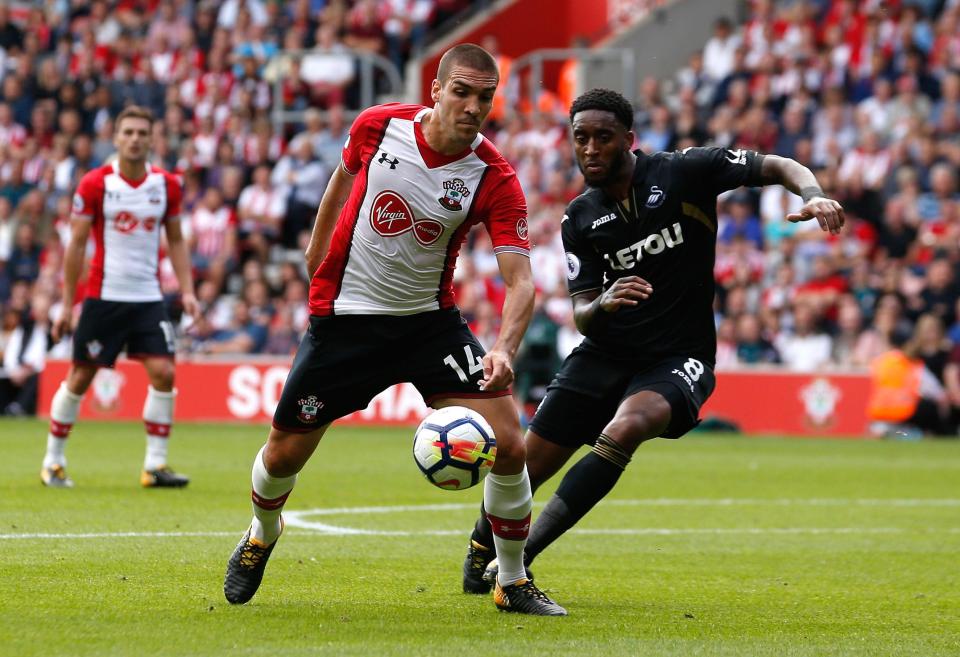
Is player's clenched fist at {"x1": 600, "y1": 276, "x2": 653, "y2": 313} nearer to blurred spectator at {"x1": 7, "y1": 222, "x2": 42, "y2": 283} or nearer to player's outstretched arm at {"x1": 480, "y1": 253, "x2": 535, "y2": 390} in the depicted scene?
player's outstretched arm at {"x1": 480, "y1": 253, "x2": 535, "y2": 390}

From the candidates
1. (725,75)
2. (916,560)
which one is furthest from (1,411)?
(916,560)

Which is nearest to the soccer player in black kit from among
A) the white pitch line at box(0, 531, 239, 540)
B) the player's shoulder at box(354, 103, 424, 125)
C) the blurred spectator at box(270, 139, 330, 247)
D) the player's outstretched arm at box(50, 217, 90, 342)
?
the player's shoulder at box(354, 103, 424, 125)

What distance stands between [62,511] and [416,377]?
4.53 m

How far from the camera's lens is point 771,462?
16859 millimetres

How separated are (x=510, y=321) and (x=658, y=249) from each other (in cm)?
150

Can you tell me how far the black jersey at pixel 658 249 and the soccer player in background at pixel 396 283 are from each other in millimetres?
1105

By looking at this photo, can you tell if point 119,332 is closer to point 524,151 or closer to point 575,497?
point 575,497

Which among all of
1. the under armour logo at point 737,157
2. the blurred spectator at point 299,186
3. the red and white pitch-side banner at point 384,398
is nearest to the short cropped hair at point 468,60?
the under armour logo at point 737,157

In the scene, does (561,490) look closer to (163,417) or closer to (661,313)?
(661,313)

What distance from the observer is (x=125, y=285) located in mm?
12609

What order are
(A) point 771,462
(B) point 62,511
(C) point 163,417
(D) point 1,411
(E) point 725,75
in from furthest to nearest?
(E) point 725,75
(D) point 1,411
(A) point 771,462
(C) point 163,417
(B) point 62,511

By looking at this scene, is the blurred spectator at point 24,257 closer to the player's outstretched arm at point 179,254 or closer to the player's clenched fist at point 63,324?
the player's outstretched arm at point 179,254

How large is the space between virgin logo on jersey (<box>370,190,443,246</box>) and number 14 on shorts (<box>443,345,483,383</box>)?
49 cm

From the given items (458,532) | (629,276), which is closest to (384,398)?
(458,532)
